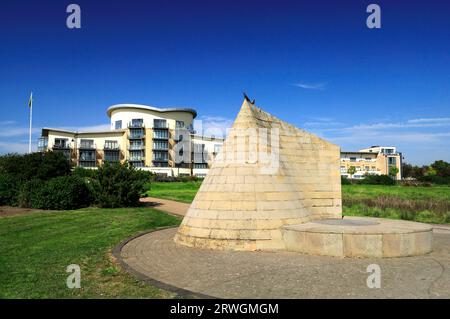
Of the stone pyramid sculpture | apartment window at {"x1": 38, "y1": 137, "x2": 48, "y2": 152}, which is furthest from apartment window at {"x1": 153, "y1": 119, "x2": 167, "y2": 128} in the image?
the stone pyramid sculpture

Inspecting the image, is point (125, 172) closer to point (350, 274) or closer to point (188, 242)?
point (188, 242)

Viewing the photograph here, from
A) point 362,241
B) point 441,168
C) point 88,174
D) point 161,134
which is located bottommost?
point 362,241

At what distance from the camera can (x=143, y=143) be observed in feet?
284

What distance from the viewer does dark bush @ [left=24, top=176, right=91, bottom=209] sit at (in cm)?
2578

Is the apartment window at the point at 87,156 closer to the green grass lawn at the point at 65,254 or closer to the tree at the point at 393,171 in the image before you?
the green grass lawn at the point at 65,254

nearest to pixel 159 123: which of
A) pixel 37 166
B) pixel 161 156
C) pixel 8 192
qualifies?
pixel 161 156

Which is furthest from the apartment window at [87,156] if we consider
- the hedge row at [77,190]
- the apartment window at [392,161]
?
the apartment window at [392,161]

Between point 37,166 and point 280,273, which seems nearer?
point 280,273

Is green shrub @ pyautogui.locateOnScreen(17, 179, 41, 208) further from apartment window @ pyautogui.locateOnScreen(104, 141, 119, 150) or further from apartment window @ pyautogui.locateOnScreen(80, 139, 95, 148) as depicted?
apartment window @ pyautogui.locateOnScreen(80, 139, 95, 148)

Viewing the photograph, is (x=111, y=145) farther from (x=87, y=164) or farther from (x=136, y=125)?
(x=136, y=125)

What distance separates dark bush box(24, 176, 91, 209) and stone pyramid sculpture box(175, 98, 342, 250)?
55.1 ft

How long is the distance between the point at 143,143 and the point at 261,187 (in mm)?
77533
